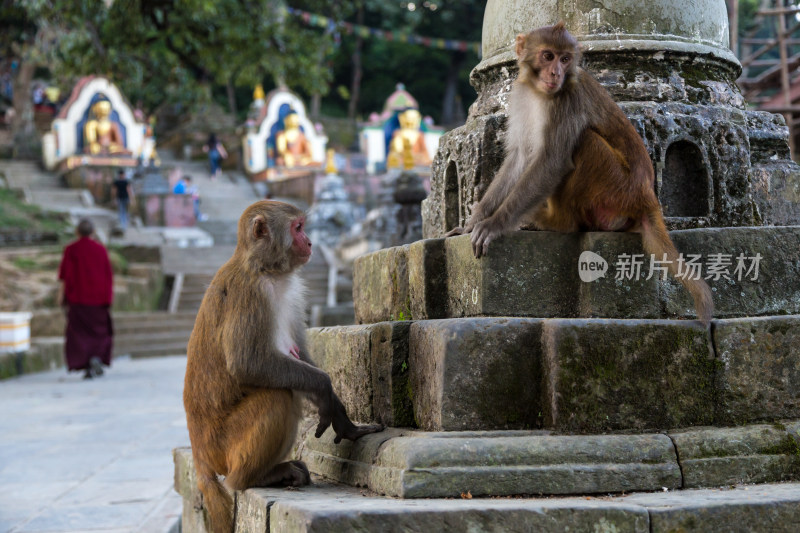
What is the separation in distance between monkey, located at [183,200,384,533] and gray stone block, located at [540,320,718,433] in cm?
71

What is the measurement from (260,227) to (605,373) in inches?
50.1

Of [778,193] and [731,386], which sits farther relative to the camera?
[778,193]

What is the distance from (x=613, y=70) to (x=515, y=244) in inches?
38.9

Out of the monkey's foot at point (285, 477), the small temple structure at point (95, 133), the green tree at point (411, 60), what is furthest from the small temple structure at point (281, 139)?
the monkey's foot at point (285, 477)

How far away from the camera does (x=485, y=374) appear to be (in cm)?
284

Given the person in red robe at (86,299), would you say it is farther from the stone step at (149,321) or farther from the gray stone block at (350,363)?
the gray stone block at (350,363)

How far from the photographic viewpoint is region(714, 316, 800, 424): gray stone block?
2890 mm

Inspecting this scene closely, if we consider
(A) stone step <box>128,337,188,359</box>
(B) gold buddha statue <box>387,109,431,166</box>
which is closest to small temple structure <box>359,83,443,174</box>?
(B) gold buddha statue <box>387,109,431,166</box>

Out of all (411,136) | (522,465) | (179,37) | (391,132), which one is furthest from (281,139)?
(522,465)

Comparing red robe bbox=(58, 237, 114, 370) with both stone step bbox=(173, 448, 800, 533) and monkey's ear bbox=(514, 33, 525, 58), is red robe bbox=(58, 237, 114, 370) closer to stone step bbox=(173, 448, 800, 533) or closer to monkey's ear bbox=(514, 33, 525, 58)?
monkey's ear bbox=(514, 33, 525, 58)

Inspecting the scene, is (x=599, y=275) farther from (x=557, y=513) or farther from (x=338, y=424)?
(x=338, y=424)

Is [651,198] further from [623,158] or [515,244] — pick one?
[515,244]

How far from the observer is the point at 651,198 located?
118 inches

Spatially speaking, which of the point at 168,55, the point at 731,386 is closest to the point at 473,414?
the point at 731,386
